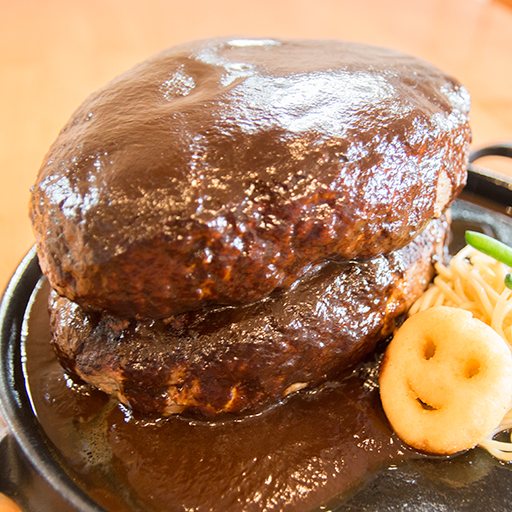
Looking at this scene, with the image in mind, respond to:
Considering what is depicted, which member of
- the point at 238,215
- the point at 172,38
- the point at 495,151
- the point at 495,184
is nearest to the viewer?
the point at 238,215

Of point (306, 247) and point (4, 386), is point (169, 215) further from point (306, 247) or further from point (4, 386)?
point (4, 386)

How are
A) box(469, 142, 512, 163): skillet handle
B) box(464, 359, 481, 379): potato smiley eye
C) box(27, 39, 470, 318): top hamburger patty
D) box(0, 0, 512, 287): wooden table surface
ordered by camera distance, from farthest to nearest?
1. box(0, 0, 512, 287): wooden table surface
2. box(469, 142, 512, 163): skillet handle
3. box(464, 359, 481, 379): potato smiley eye
4. box(27, 39, 470, 318): top hamburger patty

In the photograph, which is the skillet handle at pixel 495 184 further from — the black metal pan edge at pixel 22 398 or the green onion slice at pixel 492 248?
the black metal pan edge at pixel 22 398

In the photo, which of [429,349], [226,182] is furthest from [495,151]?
[226,182]

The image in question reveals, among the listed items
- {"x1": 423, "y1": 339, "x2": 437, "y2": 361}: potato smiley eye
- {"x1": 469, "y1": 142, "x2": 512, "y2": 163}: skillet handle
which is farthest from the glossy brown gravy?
{"x1": 469, "y1": 142, "x2": 512, "y2": 163}: skillet handle

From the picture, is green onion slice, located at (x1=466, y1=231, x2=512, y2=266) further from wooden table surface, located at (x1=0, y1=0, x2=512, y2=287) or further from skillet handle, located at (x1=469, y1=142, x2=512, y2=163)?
wooden table surface, located at (x1=0, y1=0, x2=512, y2=287)

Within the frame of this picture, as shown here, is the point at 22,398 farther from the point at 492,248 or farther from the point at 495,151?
the point at 495,151
